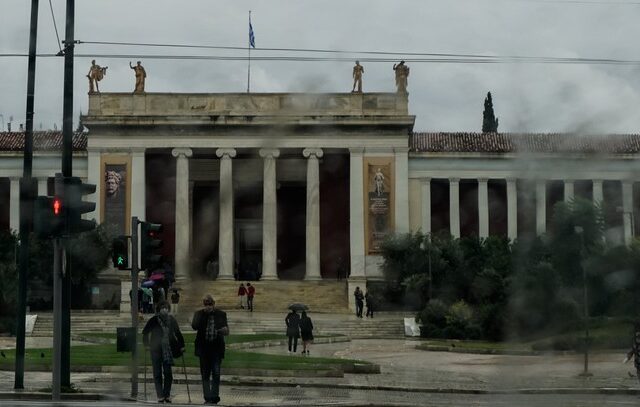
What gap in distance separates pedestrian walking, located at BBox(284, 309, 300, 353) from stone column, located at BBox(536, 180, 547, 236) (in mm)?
23356

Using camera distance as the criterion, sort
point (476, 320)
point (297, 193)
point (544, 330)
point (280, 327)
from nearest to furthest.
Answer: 1. point (544, 330)
2. point (476, 320)
3. point (297, 193)
4. point (280, 327)

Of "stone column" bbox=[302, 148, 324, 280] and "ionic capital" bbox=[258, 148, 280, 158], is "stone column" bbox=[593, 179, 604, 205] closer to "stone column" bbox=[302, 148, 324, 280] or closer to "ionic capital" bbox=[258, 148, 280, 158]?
"stone column" bbox=[302, 148, 324, 280]

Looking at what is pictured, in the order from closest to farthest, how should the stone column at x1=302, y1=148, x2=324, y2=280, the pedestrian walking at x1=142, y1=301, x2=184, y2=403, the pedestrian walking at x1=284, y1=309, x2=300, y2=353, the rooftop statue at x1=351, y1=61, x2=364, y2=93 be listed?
the rooftop statue at x1=351, y1=61, x2=364, y2=93 → the stone column at x1=302, y1=148, x2=324, y2=280 → the pedestrian walking at x1=142, y1=301, x2=184, y2=403 → the pedestrian walking at x1=284, y1=309, x2=300, y2=353

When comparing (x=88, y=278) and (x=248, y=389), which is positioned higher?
(x=88, y=278)

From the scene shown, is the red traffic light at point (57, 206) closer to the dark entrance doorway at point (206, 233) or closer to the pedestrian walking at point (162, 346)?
the pedestrian walking at point (162, 346)

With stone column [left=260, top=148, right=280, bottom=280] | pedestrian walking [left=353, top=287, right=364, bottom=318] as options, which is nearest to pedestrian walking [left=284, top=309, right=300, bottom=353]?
pedestrian walking [left=353, top=287, right=364, bottom=318]

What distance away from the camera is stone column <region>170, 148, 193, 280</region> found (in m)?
8.43

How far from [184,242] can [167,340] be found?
6.82 meters

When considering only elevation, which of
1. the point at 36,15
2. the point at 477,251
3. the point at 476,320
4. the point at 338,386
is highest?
the point at 36,15

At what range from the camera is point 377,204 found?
2838 cm

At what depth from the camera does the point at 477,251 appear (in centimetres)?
1181

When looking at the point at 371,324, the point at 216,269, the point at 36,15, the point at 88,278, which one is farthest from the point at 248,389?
the point at 371,324

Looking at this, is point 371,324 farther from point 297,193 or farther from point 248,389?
point 297,193

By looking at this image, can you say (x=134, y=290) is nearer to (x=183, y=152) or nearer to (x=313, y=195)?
(x=183, y=152)
